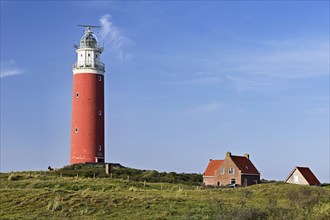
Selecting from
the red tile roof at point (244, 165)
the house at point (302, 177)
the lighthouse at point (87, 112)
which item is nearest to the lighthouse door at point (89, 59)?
the lighthouse at point (87, 112)

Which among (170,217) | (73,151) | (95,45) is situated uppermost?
(95,45)

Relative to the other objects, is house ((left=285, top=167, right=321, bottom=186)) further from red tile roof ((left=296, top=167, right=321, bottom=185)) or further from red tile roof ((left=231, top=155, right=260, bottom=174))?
red tile roof ((left=231, top=155, right=260, bottom=174))

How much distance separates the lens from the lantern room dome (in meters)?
57.5

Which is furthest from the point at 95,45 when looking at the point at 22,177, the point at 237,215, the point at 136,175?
the point at 237,215

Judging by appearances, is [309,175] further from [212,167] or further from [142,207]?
[142,207]

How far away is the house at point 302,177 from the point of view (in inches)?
2223

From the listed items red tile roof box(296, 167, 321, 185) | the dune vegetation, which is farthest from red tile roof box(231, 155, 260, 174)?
the dune vegetation

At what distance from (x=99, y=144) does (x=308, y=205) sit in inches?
1340

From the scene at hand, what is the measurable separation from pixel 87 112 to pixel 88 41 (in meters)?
8.38

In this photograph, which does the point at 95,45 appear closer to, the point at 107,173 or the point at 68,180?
the point at 107,173

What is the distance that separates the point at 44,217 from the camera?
2398cm

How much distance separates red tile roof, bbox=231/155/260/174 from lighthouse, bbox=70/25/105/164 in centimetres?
1432

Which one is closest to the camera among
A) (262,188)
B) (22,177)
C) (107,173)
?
(262,188)

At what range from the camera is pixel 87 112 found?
54250mm
